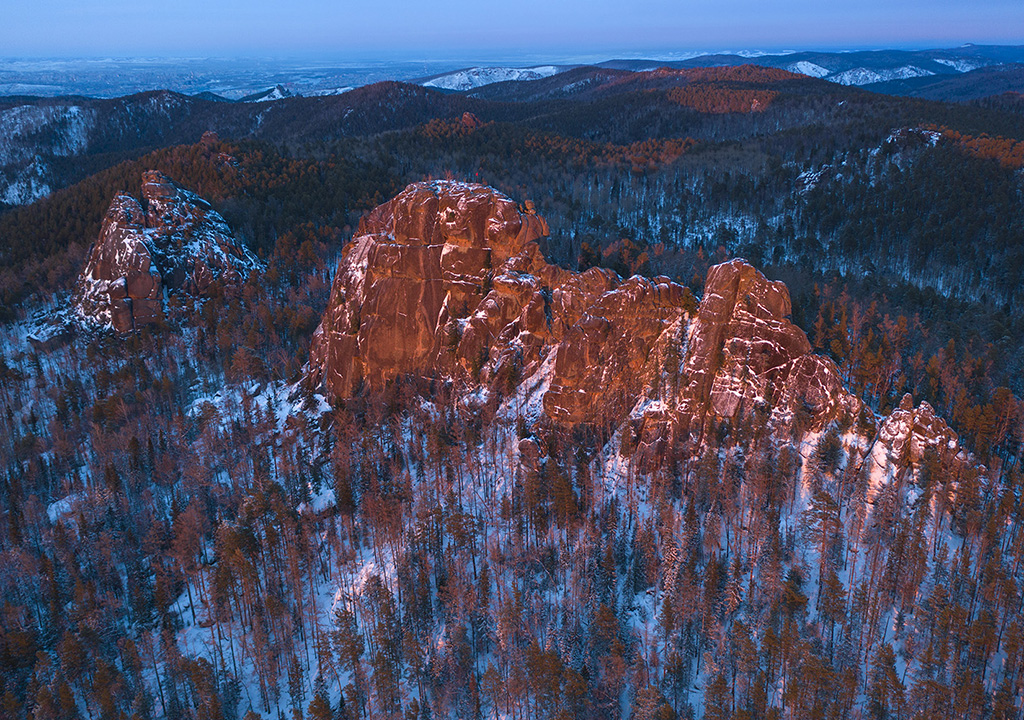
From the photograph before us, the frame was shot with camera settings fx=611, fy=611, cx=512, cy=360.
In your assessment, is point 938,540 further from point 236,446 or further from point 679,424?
point 236,446

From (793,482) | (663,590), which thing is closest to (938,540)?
(793,482)

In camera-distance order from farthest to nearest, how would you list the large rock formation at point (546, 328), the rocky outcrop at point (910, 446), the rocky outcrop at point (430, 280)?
the rocky outcrop at point (430, 280) < the large rock formation at point (546, 328) < the rocky outcrop at point (910, 446)

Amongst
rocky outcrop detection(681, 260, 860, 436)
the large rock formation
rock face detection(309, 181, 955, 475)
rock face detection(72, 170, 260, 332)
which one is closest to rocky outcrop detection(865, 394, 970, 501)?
rock face detection(309, 181, 955, 475)

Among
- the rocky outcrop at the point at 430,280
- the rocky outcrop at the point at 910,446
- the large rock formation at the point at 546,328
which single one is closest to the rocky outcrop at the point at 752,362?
the large rock formation at the point at 546,328

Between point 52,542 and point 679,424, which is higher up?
point 679,424

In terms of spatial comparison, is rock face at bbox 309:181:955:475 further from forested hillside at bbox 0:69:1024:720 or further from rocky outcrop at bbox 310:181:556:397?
forested hillside at bbox 0:69:1024:720

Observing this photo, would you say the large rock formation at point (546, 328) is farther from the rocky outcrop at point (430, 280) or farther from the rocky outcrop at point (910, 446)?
the rocky outcrop at point (910, 446)
